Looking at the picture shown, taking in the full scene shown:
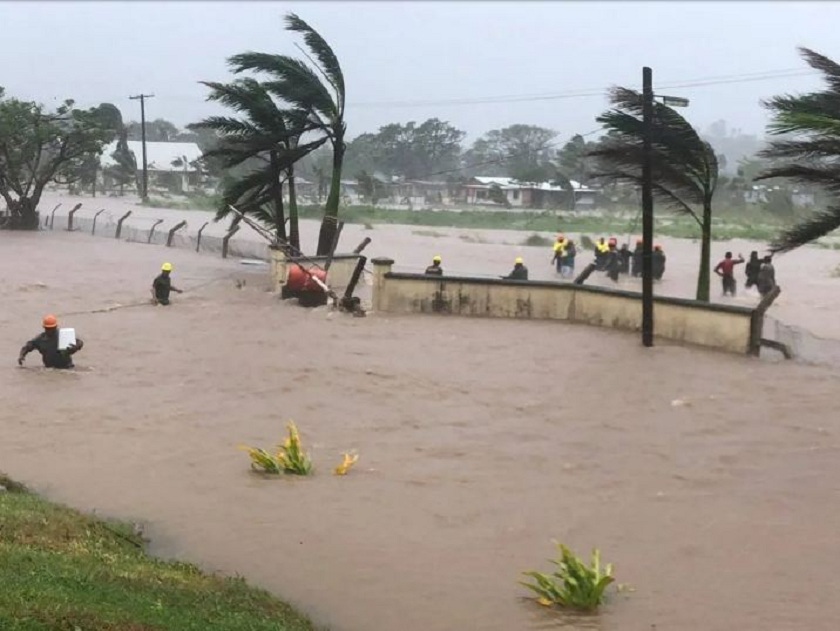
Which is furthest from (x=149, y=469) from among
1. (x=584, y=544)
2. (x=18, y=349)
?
(x=18, y=349)

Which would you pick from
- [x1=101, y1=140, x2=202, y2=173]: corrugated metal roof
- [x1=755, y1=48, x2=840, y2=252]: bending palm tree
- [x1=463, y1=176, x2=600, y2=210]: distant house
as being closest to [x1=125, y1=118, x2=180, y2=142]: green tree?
[x1=101, y1=140, x2=202, y2=173]: corrugated metal roof

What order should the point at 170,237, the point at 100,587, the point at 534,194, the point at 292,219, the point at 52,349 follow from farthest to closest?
the point at 534,194, the point at 170,237, the point at 292,219, the point at 52,349, the point at 100,587

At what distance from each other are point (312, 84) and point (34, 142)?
19510 mm

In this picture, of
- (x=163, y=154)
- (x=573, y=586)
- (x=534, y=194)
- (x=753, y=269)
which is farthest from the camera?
A: (x=163, y=154)

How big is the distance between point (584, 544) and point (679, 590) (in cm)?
124

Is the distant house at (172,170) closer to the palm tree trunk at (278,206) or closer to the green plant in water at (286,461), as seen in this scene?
the palm tree trunk at (278,206)

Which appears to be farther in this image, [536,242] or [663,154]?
[536,242]

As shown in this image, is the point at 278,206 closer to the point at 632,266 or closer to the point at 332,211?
the point at 332,211

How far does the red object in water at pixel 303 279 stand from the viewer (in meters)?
24.1

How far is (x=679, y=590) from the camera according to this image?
8266mm

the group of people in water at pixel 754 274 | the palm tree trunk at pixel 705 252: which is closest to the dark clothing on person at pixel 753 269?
the group of people in water at pixel 754 274

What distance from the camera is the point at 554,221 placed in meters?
67.3

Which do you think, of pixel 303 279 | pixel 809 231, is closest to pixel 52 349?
pixel 303 279

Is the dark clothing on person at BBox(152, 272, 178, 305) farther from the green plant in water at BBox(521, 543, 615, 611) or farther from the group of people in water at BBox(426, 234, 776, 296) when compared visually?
the green plant in water at BBox(521, 543, 615, 611)
